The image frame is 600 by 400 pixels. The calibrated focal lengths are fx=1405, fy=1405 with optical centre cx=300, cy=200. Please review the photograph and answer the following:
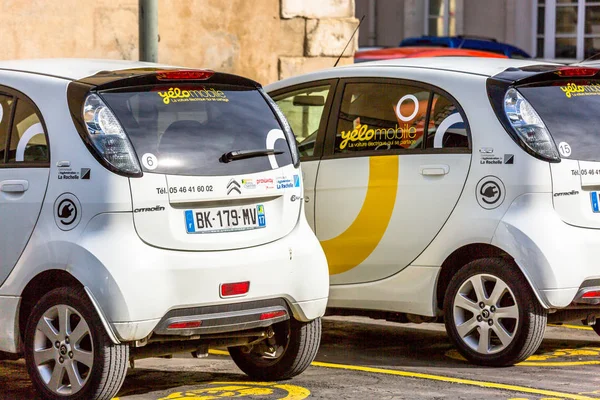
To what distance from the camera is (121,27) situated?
12992 millimetres

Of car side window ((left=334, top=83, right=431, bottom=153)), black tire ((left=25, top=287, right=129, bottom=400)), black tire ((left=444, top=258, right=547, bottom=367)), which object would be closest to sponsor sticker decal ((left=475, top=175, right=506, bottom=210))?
black tire ((left=444, top=258, right=547, bottom=367))

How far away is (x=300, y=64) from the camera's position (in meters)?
14.4

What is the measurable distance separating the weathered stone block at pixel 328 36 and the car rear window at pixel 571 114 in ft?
21.0

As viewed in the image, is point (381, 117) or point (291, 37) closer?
point (381, 117)

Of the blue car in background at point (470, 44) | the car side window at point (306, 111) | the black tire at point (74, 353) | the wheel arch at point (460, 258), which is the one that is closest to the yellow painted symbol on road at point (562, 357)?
the wheel arch at point (460, 258)

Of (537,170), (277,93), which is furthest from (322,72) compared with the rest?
(537,170)

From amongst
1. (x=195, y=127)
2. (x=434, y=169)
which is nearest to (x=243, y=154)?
(x=195, y=127)

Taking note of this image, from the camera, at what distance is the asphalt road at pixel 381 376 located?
7051mm

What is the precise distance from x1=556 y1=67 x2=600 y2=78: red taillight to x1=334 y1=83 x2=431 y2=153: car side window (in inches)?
30.7

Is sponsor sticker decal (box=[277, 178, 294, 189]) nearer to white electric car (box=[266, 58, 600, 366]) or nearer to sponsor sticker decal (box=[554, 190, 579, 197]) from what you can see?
white electric car (box=[266, 58, 600, 366])

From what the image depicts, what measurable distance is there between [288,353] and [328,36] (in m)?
7.71

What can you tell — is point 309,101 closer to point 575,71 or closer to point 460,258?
point 460,258

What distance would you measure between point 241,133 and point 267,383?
4.42ft

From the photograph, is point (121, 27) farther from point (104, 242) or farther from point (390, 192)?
point (104, 242)
